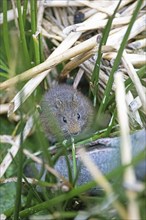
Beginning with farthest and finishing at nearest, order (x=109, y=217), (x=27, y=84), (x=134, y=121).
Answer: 1. (x=27, y=84)
2. (x=134, y=121)
3. (x=109, y=217)

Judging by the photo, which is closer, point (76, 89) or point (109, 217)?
point (109, 217)

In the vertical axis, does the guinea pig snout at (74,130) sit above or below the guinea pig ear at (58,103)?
below

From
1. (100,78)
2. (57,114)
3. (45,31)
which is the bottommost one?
(57,114)

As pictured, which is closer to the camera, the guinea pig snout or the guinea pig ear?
the guinea pig snout

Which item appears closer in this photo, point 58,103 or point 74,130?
point 74,130

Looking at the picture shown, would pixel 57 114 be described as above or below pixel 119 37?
below

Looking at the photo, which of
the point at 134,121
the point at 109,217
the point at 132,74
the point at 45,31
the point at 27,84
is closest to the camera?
the point at 109,217

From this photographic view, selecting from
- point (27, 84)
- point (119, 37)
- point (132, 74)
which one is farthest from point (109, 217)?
point (119, 37)

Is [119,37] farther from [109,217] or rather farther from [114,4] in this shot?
[109,217]

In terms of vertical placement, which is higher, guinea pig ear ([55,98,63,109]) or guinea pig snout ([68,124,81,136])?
guinea pig ear ([55,98,63,109])

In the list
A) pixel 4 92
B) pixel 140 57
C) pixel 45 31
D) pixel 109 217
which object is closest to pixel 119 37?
pixel 140 57

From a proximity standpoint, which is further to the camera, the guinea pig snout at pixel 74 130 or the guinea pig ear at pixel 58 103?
the guinea pig ear at pixel 58 103
